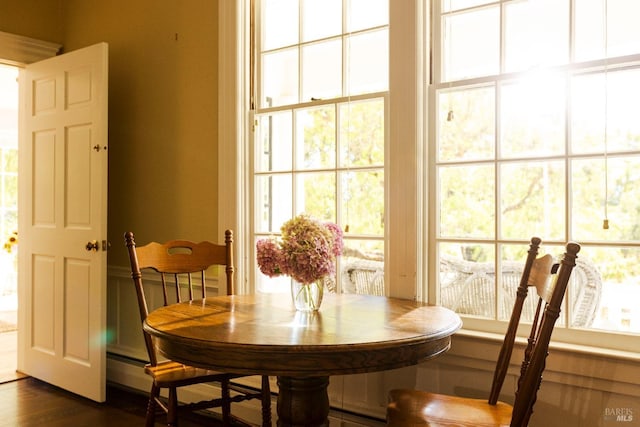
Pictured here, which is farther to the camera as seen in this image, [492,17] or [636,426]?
[492,17]

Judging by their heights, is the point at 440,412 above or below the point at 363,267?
below

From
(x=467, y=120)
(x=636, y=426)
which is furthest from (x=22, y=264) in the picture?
(x=636, y=426)

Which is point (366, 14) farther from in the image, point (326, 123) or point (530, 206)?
point (530, 206)

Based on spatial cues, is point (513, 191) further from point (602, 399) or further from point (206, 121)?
point (206, 121)

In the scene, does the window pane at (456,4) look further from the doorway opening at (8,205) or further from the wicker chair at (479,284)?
the doorway opening at (8,205)

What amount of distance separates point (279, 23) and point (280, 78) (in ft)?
1.06

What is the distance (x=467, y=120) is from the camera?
2.51 metres

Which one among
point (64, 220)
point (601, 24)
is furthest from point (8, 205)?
point (601, 24)

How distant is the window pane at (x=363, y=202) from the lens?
8.91 ft

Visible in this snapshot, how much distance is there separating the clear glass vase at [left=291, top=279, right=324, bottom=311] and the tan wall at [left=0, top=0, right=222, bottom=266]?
1260 millimetres

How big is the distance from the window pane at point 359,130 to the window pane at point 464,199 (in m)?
0.37

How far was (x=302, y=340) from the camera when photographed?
154cm

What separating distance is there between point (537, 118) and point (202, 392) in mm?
2413

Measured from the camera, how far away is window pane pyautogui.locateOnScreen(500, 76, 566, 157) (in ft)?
7.23
